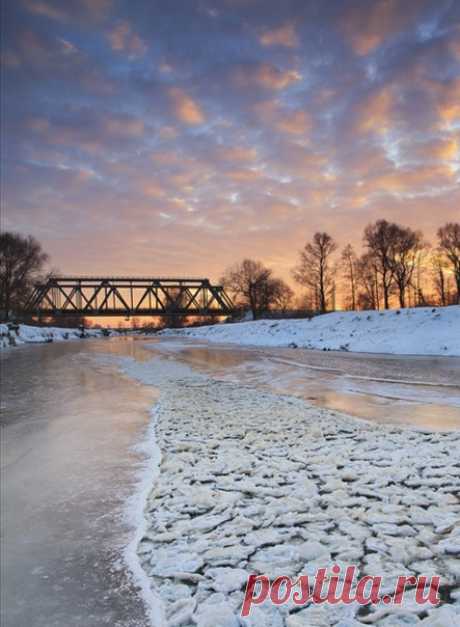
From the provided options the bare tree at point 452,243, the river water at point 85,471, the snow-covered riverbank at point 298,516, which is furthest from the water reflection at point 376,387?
the bare tree at point 452,243

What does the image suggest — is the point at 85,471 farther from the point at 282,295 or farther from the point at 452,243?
the point at 282,295

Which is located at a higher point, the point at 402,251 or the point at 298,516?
the point at 402,251

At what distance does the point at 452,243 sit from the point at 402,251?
358 inches

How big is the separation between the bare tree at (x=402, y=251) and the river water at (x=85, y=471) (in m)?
34.8

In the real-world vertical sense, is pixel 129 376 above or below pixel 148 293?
below

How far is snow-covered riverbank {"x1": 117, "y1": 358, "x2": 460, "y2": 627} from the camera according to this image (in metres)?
1.94

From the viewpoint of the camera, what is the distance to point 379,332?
21.4 m

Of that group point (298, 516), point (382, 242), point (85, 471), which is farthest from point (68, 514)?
point (382, 242)

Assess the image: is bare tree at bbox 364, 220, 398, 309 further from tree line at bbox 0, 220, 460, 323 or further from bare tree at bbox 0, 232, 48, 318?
bare tree at bbox 0, 232, 48, 318

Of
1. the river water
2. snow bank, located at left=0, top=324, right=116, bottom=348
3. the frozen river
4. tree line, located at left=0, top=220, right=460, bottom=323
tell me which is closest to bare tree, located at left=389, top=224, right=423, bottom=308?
tree line, located at left=0, top=220, right=460, bottom=323

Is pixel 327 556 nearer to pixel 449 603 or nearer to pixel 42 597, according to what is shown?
pixel 449 603

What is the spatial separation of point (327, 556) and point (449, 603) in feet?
2.09

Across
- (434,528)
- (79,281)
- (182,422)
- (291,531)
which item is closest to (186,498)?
(291,531)

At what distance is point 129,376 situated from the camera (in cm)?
1114
